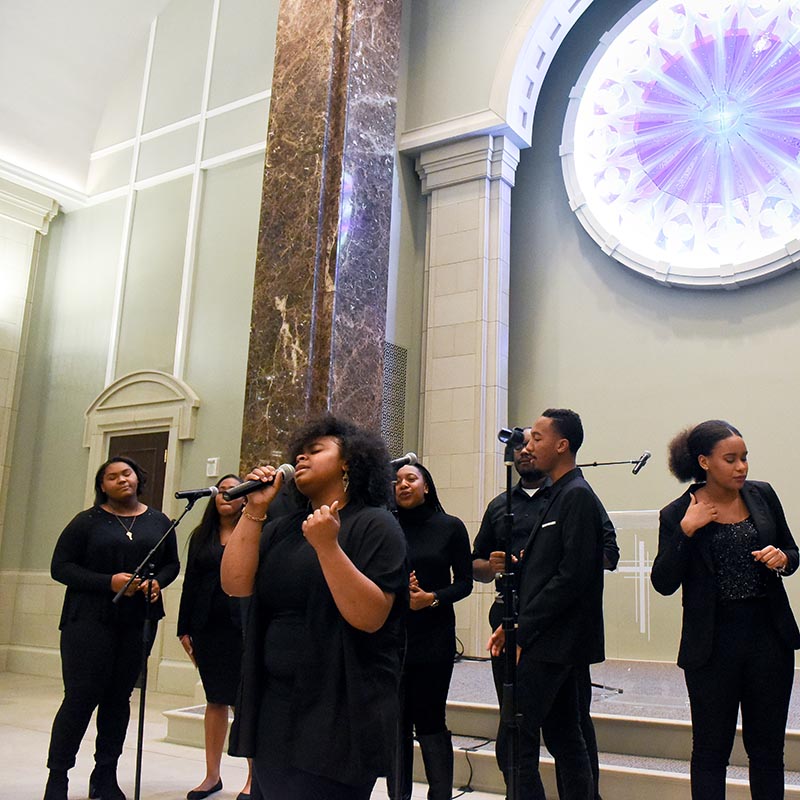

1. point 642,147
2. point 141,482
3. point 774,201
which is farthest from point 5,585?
point 774,201

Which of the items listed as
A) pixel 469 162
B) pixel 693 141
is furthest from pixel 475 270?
pixel 693 141

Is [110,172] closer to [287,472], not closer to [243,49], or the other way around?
[243,49]

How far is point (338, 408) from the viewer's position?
18.8 ft

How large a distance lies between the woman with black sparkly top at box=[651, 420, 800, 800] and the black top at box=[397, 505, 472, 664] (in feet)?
2.76

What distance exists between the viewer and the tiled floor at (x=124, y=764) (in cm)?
395

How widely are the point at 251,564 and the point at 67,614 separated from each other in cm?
207

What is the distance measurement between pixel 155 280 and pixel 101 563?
17.5 ft

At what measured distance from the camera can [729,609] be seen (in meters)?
2.58

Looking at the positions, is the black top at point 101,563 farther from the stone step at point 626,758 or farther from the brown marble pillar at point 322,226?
the brown marble pillar at point 322,226

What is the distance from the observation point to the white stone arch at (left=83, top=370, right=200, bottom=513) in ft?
26.1

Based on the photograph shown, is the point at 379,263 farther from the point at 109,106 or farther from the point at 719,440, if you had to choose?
the point at 109,106

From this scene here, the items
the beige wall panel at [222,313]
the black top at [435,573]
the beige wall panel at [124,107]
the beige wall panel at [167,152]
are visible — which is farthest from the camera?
the beige wall panel at [124,107]

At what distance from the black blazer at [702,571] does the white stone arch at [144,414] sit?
229 inches

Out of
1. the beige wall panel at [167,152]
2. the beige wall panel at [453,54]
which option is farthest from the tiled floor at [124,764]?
the beige wall panel at [453,54]
